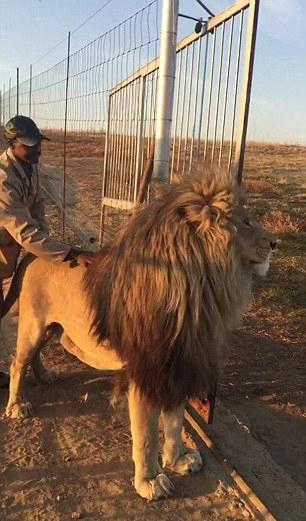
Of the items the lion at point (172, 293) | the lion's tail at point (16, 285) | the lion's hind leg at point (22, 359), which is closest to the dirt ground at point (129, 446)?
the lion's hind leg at point (22, 359)

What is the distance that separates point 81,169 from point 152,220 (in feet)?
71.9

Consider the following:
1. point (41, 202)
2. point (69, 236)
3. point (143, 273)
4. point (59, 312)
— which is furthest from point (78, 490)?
point (69, 236)

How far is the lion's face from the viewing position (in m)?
2.85

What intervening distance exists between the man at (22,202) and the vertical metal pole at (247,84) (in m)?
1.22

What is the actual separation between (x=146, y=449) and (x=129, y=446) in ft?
2.05

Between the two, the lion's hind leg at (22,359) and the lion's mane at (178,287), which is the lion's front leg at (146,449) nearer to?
A: the lion's mane at (178,287)

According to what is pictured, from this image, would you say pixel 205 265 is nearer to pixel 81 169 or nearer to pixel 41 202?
pixel 41 202

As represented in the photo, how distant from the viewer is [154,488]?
3.21m

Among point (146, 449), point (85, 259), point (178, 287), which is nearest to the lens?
point (178, 287)

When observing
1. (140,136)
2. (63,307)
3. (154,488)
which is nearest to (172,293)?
(63,307)

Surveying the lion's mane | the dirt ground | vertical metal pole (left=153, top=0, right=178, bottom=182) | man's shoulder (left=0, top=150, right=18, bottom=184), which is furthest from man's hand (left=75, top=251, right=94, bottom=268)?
vertical metal pole (left=153, top=0, right=178, bottom=182)

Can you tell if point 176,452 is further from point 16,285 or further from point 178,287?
point 16,285

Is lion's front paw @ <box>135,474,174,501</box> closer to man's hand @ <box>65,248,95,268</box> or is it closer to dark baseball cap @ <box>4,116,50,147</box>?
man's hand @ <box>65,248,95,268</box>

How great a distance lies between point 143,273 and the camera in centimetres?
289
